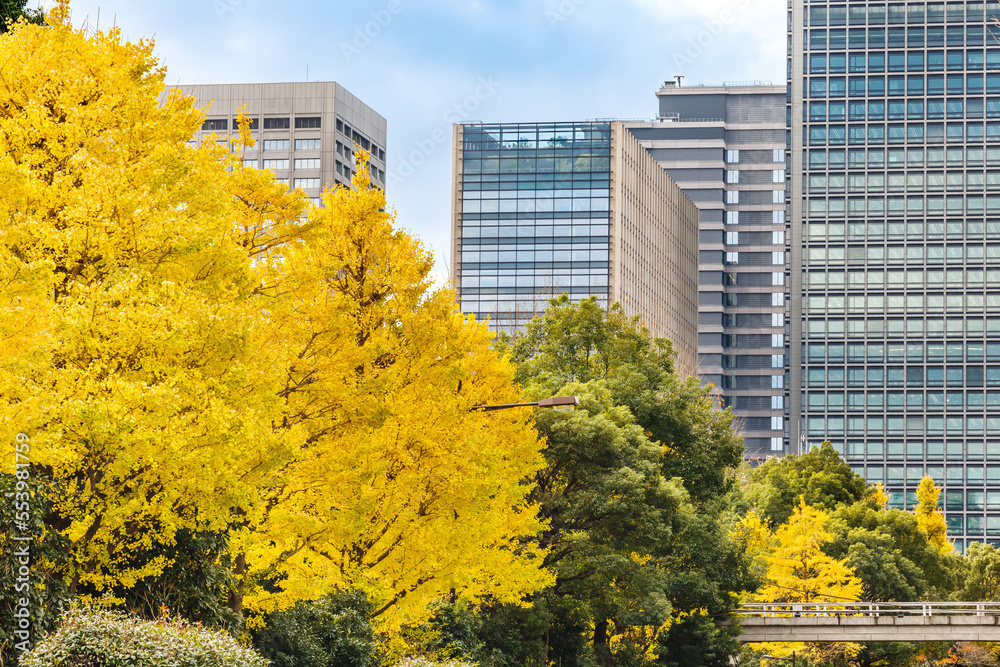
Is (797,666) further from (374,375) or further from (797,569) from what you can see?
(374,375)

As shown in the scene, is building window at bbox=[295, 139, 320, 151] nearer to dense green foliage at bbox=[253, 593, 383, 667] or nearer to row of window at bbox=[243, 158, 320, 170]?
row of window at bbox=[243, 158, 320, 170]

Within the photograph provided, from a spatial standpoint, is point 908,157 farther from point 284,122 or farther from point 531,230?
point 284,122

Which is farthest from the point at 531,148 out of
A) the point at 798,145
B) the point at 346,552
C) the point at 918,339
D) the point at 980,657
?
the point at 346,552

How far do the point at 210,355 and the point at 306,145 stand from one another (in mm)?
150426

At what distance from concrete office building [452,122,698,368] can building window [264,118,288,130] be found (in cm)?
2360

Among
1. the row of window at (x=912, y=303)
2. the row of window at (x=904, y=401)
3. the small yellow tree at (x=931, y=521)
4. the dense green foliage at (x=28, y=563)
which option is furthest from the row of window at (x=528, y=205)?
the dense green foliage at (x=28, y=563)

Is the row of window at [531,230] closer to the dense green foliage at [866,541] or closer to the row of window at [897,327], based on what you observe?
the row of window at [897,327]

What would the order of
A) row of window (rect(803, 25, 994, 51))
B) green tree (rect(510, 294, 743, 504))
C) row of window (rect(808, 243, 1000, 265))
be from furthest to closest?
row of window (rect(803, 25, 994, 51)) → row of window (rect(808, 243, 1000, 265)) → green tree (rect(510, 294, 743, 504))

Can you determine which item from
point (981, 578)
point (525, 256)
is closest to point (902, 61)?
point (525, 256)

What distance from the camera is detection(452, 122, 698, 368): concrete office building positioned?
157m

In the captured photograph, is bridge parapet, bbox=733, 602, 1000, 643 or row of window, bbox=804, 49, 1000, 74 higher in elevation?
row of window, bbox=804, 49, 1000, 74

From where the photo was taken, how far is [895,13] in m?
195

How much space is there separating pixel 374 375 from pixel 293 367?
188 centimetres

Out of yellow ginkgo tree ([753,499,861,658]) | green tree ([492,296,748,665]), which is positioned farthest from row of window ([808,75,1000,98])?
green tree ([492,296,748,665])
